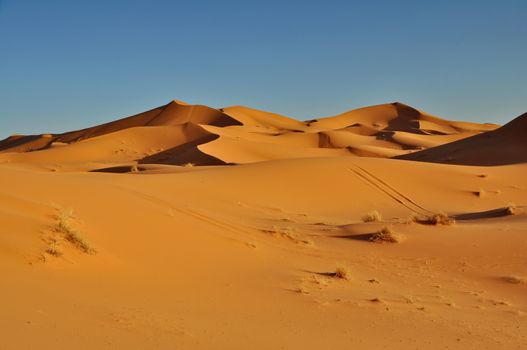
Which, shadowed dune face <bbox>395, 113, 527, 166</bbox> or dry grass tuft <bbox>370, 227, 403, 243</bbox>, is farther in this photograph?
shadowed dune face <bbox>395, 113, 527, 166</bbox>

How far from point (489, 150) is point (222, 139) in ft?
57.8

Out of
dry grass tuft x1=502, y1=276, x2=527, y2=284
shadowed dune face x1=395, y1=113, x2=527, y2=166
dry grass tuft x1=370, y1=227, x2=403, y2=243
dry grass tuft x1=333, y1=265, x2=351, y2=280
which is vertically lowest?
dry grass tuft x1=502, y1=276, x2=527, y2=284

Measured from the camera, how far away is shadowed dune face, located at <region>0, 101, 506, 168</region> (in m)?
38.4

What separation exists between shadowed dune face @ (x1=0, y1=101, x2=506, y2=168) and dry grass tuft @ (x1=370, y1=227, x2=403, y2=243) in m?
20.9

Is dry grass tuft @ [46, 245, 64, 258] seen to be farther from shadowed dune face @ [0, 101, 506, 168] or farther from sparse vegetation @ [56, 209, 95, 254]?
shadowed dune face @ [0, 101, 506, 168]

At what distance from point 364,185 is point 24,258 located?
15579 mm

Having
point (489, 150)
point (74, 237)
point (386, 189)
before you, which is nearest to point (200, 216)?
point (74, 237)

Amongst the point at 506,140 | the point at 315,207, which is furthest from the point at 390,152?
the point at 315,207

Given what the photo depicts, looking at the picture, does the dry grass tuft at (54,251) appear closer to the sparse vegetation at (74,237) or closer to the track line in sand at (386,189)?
the sparse vegetation at (74,237)

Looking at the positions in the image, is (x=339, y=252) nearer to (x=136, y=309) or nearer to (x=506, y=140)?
(x=136, y=309)

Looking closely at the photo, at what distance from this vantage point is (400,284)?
7.85 m

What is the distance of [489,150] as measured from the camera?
3262 centimetres

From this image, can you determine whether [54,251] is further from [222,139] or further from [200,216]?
[222,139]

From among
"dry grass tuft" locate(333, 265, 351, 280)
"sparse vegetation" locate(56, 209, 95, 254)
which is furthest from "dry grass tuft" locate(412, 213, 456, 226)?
"sparse vegetation" locate(56, 209, 95, 254)
